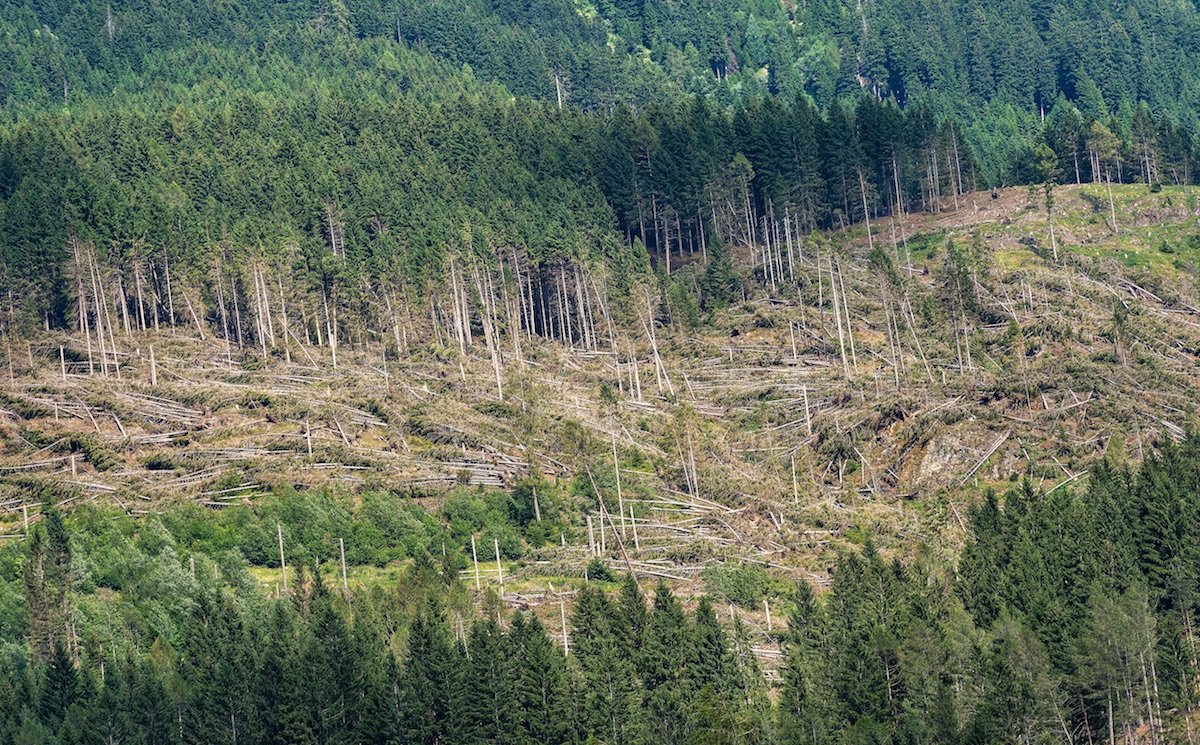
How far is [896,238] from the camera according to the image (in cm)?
15750

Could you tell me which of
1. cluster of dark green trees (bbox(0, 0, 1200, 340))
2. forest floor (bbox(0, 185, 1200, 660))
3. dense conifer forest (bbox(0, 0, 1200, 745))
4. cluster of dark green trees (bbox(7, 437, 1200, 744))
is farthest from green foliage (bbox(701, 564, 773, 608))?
cluster of dark green trees (bbox(0, 0, 1200, 340))

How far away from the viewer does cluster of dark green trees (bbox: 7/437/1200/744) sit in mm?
Answer: 82562

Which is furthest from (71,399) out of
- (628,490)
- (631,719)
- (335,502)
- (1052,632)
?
(1052,632)

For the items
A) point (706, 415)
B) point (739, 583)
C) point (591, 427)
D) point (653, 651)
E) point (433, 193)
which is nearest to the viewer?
point (653, 651)

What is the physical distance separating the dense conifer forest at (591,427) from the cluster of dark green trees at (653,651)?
0.85ft

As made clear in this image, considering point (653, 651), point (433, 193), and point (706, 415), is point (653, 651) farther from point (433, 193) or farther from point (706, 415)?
point (433, 193)

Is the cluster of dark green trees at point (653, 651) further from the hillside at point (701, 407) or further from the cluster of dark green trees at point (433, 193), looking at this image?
the cluster of dark green trees at point (433, 193)

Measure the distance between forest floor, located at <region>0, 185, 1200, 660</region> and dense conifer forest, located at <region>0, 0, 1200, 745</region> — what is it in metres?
0.35

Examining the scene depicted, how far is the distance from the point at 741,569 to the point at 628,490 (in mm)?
11713

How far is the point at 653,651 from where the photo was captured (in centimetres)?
8869

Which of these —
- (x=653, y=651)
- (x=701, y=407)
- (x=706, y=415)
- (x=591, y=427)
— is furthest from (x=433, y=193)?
(x=653, y=651)

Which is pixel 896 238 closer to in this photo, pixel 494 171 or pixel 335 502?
pixel 494 171

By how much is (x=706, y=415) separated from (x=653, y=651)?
134 feet

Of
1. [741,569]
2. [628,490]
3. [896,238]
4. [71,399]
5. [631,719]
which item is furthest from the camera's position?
[896,238]
